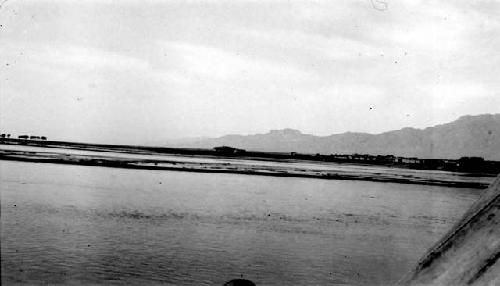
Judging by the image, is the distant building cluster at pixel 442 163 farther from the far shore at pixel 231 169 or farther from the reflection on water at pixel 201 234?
the reflection on water at pixel 201 234

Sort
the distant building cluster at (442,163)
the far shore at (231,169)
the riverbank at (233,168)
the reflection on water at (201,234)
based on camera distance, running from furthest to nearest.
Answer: the distant building cluster at (442,163), the riverbank at (233,168), the far shore at (231,169), the reflection on water at (201,234)

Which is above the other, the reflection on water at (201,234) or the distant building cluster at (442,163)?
the distant building cluster at (442,163)

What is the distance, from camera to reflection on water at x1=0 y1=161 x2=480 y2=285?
9055 millimetres

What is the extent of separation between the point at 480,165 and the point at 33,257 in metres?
107

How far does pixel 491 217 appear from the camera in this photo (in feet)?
4.37

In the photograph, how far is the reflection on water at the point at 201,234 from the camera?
9.05 meters

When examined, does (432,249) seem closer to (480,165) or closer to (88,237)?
(88,237)

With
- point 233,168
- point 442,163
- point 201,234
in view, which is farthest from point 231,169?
point 442,163

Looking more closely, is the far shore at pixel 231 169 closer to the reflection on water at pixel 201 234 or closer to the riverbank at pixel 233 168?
the riverbank at pixel 233 168

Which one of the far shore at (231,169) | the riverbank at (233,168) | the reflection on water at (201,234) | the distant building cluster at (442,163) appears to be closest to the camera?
the reflection on water at (201,234)

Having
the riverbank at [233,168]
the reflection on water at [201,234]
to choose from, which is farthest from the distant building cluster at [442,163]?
the reflection on water at [201,234]

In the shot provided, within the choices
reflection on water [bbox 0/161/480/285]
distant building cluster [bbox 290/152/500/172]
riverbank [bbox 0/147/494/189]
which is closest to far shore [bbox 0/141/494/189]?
riverbank [bbox 0/147/494/189]

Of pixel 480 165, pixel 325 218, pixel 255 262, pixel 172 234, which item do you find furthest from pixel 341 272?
pixel 480 165

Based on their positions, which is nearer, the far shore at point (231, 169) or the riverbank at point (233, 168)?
the far shore at point (231, 169)
